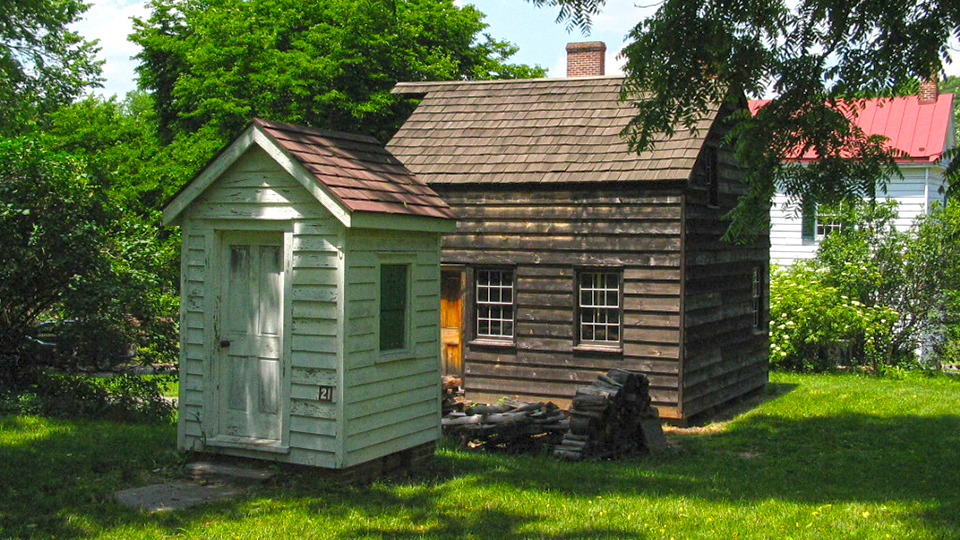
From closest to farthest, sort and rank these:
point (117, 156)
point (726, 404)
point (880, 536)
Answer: point (880, 536) < point (726, 404) < point (117, 156)

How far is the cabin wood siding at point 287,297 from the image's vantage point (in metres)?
9.27

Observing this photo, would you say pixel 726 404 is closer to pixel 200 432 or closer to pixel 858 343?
pixel 858 343

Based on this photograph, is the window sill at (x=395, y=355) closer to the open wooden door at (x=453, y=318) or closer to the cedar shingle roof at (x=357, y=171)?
the cedar shingle roof at (x=357, y=171)

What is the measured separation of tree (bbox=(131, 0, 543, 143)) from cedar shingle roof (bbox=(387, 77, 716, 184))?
11.4 m

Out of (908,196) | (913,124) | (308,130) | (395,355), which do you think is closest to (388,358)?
(395,355)

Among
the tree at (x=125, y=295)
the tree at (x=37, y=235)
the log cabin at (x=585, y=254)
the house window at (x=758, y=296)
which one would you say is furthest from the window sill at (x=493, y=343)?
the tree at (x=37, y=235)

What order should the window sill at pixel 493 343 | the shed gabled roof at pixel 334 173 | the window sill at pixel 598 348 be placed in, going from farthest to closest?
the window sill at pixel 493 343, the window sill at pixel 598 348, the shed gabled roof at pixel 334 173

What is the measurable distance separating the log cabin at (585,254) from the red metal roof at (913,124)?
12.9 m

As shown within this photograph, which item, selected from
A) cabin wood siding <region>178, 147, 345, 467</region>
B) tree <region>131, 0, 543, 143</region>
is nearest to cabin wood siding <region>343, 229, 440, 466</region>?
cabin wood siding <region>178, 147, 345, 467</region>

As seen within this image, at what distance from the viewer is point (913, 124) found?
100ft

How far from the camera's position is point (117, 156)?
3547 centimetres

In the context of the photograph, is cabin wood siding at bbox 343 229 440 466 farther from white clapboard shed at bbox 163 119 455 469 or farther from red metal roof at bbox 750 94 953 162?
red metal roof at bbox 750 94 953 162

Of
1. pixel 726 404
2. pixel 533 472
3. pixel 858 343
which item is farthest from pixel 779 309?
pixel 533 472

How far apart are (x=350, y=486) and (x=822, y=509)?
15.3 ft
